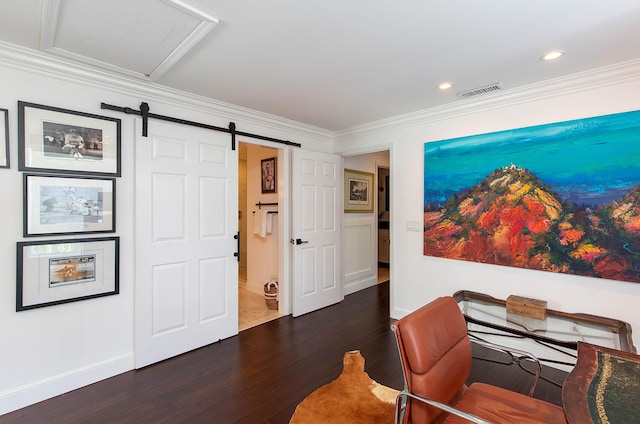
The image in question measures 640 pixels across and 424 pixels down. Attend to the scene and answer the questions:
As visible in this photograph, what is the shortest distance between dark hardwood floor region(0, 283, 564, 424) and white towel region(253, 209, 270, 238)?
140 centimetres

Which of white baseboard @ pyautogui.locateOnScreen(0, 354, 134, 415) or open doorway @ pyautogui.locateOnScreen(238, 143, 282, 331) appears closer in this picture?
white baseboard @ pyautogui.locateOnScreen(0, 354, 134, 415)

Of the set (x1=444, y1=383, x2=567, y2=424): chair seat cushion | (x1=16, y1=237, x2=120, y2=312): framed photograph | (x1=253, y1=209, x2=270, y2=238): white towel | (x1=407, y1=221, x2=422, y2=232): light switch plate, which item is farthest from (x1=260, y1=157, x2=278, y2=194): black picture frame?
(x1=444, y1=383, x2=567, y2=424): chair seat cushion

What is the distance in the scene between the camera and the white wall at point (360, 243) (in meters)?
4.80

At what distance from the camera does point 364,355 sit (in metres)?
2.81

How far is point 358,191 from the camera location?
5.00 m

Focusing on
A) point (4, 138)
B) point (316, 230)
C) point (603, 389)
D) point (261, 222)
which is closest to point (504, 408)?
point (603, 389)

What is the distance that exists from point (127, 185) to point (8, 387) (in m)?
1.58

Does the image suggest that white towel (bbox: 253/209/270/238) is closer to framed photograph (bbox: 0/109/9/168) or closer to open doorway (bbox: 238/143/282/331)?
open doorway (bbox: 238/143/282/331)

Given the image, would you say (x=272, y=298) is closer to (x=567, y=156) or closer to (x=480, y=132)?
(x=480, y=132)

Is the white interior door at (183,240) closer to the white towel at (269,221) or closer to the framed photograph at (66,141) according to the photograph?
the framed photograph at (66,141)

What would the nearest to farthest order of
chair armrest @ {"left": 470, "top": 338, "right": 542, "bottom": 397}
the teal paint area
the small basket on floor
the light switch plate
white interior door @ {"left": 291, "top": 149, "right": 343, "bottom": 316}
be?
1. chair armrest @ {"left": 470, "top": 338, "right": 542, "bottom": 397}
2. the teal paint area
3. the light switch plate
4. white interior door @ {"left": 291, "top": 149, "right": 343, "bottom": 316}
5. the small basket on floor

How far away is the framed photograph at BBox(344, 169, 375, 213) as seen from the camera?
482cm

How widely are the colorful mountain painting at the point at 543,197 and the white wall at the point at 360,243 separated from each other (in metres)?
1.62

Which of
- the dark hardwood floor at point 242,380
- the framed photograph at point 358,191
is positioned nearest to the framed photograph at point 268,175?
the framed photograph at point 358,191
